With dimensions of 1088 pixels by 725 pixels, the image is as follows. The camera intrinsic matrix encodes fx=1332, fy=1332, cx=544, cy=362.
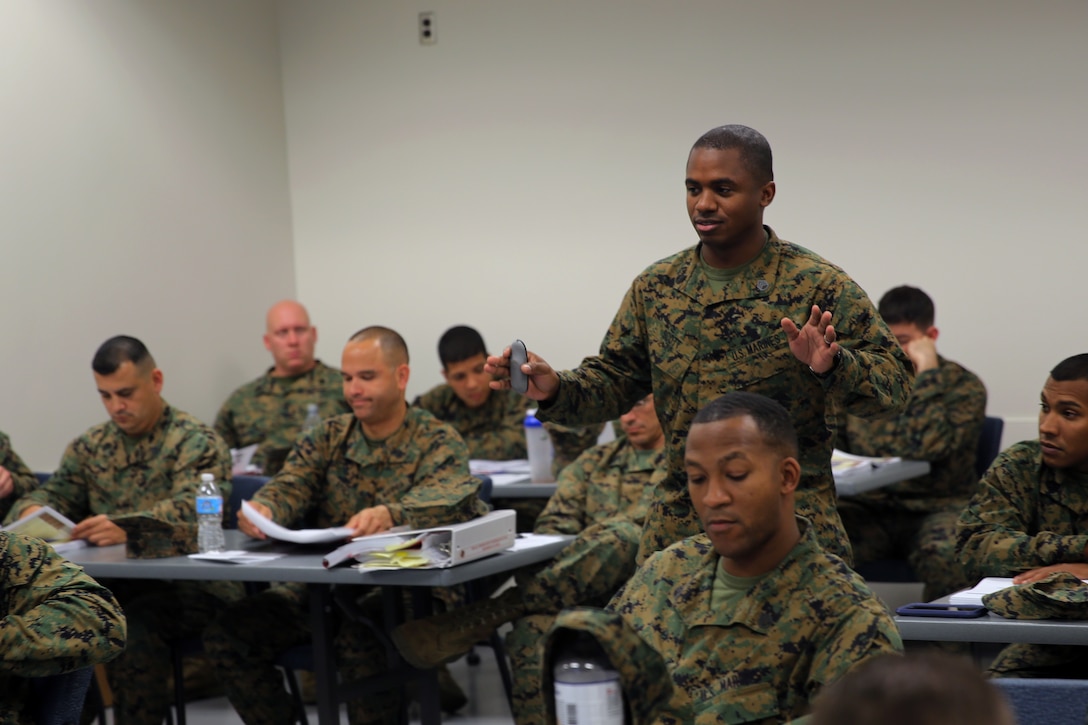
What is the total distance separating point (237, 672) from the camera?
420 centimetres

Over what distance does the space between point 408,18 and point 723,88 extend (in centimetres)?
180

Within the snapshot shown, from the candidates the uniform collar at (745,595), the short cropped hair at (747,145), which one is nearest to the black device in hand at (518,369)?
the short cropped hair at (747,145)

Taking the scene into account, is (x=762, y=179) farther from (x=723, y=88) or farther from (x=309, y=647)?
(x=723, y=88)

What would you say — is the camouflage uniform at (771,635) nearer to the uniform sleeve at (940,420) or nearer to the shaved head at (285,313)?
the uniform sleeve at (940,420)

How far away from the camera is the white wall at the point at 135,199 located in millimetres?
5668

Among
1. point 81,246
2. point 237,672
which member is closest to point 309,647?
point 237,672

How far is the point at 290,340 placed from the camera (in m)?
6.61

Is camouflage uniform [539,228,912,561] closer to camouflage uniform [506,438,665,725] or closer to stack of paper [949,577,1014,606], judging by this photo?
stack of paper [949,577,1014,606]

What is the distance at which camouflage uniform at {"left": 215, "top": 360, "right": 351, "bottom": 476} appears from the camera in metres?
6.49

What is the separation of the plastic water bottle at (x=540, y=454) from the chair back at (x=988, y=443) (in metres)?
1.71

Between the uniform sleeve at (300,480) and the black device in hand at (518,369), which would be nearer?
the black device in hand at (518,369)

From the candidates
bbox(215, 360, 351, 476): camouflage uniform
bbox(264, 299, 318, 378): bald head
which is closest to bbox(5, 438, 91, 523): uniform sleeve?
bbox(215, 360, 351, 476): camouflage uniform

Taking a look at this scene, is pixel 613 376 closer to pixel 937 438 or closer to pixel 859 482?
pixel 859 482

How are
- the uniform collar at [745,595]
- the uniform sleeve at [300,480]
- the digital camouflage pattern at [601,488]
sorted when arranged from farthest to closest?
the digital camouflage pattern at [601,488]
the uniform sleeve at [300,480]
the uniform collar at [745,595]
